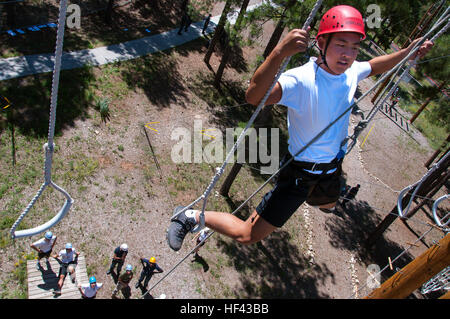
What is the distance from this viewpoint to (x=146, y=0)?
20078mm

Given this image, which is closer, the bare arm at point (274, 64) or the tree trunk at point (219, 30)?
the bare arm at point (274, 64)

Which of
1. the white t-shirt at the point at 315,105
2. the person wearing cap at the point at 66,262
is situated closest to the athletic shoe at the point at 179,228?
the white t-shirt at the point at 315,105

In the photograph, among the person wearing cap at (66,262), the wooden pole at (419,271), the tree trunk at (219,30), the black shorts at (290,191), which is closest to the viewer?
the wooden pole at (419,271)

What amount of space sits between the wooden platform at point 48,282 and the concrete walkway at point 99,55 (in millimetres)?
7369

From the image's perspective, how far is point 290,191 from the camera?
365cm

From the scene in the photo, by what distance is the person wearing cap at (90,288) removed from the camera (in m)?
7.32

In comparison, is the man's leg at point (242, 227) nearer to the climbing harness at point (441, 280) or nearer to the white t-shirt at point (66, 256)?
the climbing harness at point (441, 280)

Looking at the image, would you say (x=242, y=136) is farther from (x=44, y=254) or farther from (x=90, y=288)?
(x=44, y=254)

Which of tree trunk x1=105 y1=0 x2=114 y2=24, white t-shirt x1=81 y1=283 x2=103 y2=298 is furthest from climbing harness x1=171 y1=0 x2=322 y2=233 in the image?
tree trunk x1=105 y1=0 x2=114 y2=24

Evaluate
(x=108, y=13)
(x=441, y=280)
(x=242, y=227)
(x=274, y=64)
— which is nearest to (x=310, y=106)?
(x=274, y=64)

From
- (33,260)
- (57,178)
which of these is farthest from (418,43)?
(57,178)

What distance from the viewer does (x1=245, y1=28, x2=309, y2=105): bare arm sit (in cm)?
254

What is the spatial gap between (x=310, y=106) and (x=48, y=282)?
7431 mm
